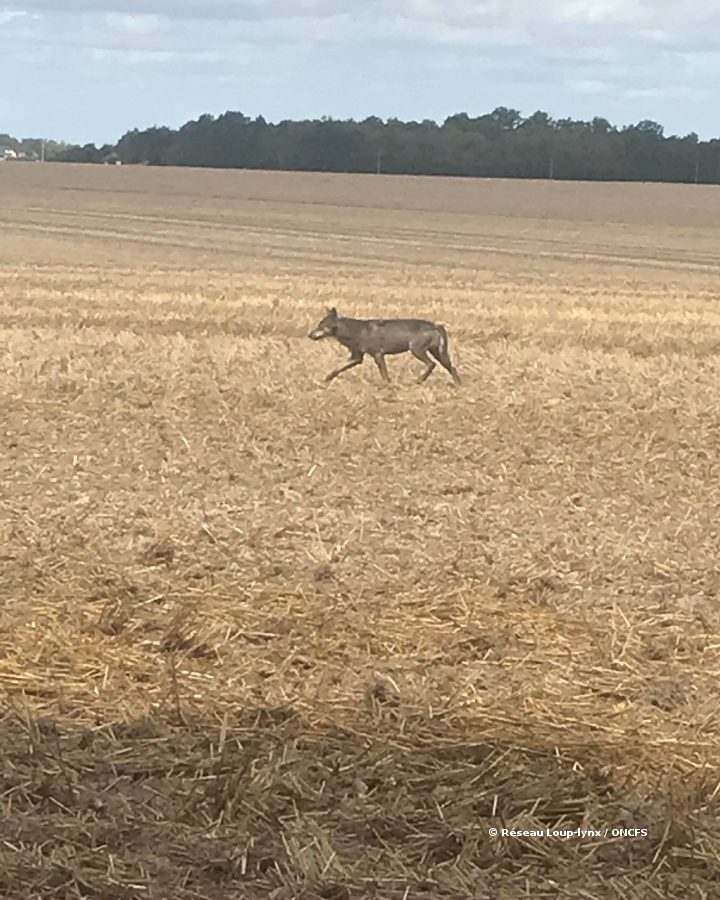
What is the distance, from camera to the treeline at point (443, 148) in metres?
81.6

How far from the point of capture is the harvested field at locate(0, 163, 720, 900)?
4848 millimetres

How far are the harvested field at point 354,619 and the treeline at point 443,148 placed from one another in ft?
216

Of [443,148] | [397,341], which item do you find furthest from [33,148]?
[397,341]

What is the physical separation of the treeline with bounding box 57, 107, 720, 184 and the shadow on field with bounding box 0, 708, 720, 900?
78560 mm

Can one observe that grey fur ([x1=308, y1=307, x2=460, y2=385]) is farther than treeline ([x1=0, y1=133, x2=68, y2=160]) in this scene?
No

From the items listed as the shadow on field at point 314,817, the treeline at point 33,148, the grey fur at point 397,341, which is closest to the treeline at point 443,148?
the treeline at point 33,148

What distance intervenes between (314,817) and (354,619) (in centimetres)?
219

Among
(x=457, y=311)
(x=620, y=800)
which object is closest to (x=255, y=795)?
(x=620, y=800)

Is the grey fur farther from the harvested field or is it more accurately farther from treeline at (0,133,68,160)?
treeline at (0,133,68,160)

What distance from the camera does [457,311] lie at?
71.1ft

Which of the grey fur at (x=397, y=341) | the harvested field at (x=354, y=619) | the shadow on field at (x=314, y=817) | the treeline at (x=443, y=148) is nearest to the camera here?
the shadow on field at (x=314, y=817)

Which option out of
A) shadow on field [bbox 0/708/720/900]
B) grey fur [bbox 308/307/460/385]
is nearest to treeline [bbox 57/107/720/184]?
grey fur [bbox 308/307/460/385]

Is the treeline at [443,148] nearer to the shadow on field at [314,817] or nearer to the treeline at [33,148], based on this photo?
→ the treeline at [33,148]

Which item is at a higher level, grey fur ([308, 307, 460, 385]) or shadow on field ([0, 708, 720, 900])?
grey fur ([308, 307, 460, 385])
